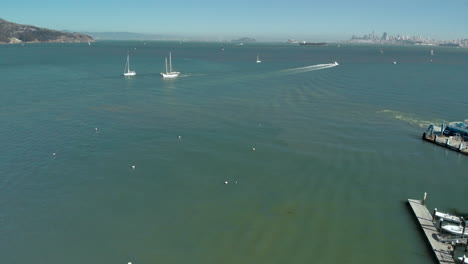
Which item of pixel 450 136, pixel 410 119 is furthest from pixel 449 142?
pixel 410 119

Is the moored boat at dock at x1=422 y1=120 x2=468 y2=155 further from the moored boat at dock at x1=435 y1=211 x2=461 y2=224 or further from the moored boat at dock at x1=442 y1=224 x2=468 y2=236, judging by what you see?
the moored boat at dock at x1=442 y1=224 x2=468 y2=236

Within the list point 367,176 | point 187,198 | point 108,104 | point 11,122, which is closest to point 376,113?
point 367,176

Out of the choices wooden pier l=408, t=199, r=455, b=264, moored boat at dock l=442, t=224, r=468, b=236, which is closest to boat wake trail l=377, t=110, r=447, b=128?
wooden pier l=408, t=199, r=455, b=264

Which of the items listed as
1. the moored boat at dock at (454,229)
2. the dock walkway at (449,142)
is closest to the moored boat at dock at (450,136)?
the dock walkway at (449,142)

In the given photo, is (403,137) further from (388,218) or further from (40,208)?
(40,208)

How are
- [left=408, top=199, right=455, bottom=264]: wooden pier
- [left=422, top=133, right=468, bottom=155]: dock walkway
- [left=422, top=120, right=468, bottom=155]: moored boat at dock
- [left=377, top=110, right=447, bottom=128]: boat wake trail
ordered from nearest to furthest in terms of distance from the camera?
[left=408, top=199, right=455, bottom=264]: wooden pier
[left=422, top=133, right=468, bottom=155]: dock walkway
[left=422, top=120, right=468, bottom=155]: moored boat at dock
[left=377, top=110, right=447, bottom=128]: boat wake trail

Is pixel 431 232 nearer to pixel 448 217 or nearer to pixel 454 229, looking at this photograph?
pixel 454 229

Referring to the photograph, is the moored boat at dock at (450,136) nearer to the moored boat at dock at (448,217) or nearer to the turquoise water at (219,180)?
the turquoise water at (219,180)
